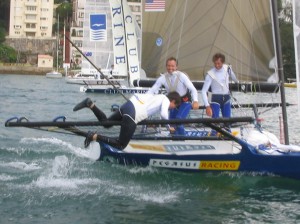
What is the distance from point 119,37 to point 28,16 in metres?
79.0

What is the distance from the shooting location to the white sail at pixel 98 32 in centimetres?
4538

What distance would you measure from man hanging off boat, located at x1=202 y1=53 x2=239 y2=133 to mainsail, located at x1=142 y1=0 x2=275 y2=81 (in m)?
1.16

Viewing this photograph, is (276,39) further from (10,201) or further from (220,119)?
(10,201)

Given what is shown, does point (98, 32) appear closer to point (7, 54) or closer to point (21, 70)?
point (21, 70)

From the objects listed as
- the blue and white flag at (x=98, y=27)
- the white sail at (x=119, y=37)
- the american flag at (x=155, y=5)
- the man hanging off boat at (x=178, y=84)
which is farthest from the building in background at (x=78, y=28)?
the man hanging off boat at (x=178, y=84)

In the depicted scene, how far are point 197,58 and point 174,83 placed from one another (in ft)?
9.23

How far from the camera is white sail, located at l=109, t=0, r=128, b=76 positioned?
3834 centimetres

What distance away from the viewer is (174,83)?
38.3ft

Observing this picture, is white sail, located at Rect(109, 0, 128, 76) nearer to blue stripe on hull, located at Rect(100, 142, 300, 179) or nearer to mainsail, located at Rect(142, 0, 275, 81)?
mainsail, located at Rect(142, 0, 275, 81)

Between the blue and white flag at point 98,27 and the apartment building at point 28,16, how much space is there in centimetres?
7023

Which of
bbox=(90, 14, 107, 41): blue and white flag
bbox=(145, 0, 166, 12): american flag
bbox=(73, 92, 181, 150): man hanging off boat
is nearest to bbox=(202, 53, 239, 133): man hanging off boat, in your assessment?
bbox=(73, 92, 181, 150): man hanging off boat

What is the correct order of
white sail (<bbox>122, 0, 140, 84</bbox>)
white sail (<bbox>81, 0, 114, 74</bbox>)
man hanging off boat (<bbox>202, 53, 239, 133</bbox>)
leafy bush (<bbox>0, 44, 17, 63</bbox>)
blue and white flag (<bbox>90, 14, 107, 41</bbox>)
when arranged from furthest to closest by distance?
1. leafy bush (<bbox>0, 44, 17, 63</bbox>)
2. white sail (<bbox>81, 0, 114, 74</bbox>)
3. blue and white flag (<bbox>90, 14, 107, 41</bbox>)
4. white sail (<bbox>122, 0, 140, 84</bbox>)
5. man hanging off boat (<bbox>202, 53, 239, 133</bbox>)

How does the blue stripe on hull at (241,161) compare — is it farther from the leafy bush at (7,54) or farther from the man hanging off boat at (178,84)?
the leafy bush at (7,54)

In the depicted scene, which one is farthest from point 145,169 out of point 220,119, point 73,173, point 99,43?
point 99,43
